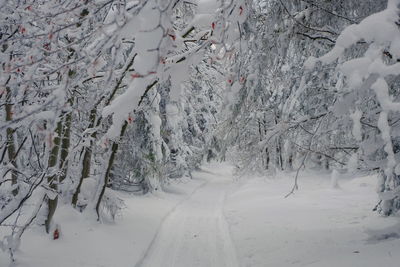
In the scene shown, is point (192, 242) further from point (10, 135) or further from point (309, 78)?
point (10, 135)

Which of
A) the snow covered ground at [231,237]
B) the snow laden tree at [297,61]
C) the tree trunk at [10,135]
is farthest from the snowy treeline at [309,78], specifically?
the tree trunk at [10,135]

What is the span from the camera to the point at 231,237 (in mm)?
10961

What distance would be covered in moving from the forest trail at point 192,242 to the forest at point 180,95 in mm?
66

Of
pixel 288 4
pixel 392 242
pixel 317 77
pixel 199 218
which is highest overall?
pixel 288 4

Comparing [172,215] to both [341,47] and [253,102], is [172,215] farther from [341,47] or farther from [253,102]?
[341,47]

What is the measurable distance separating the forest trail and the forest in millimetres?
66

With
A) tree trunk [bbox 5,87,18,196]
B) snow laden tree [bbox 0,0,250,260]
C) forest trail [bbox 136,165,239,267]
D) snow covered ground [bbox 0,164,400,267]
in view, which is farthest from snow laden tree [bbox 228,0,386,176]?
tree trunk [bbox 5,87,18,196]

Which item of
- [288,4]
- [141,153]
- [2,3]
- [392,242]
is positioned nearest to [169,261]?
[392,242]

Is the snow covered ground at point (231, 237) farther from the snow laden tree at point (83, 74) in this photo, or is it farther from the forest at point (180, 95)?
the snow laden tree at point (83, 74)

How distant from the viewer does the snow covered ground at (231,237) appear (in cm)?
724

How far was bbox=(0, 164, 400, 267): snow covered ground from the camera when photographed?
7.24 m

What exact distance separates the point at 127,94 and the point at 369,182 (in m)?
18.9

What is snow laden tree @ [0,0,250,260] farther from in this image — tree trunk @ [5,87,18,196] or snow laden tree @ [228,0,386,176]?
snow laden tree @ [228,0,386,176]

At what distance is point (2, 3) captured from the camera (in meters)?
4.34
